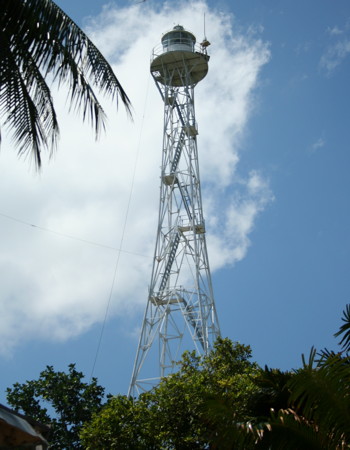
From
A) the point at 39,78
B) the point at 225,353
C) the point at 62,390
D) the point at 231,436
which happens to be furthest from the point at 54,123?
the point at 62,390

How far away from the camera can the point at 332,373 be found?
6.66m

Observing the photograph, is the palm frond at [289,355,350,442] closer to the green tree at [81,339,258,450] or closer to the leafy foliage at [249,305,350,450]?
the leafy foliage at [249,305,350,450]

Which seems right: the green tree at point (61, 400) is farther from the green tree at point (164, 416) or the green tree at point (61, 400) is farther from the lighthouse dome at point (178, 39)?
the lighthouse dome at point (178, 39)

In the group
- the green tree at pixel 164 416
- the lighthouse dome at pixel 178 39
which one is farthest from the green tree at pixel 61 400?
the lighthouse dome at pixel 178 39

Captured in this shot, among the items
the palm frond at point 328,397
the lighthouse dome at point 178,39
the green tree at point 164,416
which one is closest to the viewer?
the palm frond at point 328,397

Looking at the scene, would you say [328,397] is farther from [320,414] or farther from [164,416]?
[164,416]

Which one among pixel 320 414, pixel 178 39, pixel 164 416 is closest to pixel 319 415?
pixel 320 414

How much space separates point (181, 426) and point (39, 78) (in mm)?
10678

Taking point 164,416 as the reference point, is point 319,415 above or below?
below

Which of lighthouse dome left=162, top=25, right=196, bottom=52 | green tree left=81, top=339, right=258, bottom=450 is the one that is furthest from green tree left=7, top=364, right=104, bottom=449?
lighthouse dome left=162, top=25, right=196, bottom=52

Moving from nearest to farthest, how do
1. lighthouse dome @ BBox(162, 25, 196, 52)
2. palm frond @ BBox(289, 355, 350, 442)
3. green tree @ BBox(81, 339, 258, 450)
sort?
palm frond @ BBox(289, 355, 350, 442)
green tree @ BBox(81, 339, 258, 450)
lighthouse dome @ BBox(162, 25, 196, 52)

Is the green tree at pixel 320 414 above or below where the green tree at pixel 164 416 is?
below

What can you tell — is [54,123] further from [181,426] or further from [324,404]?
[181,426]

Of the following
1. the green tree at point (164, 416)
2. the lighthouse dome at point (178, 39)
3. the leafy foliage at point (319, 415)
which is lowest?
the leafy foliage at point (319, 415)
